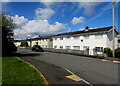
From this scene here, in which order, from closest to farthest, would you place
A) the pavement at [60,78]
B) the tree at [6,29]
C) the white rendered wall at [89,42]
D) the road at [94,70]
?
the pavement at [60,78], the road at [94,70], the tree at [6,29], the white rendered wall at [89,42]

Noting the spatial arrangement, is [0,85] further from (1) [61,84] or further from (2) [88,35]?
(2) [88,35]

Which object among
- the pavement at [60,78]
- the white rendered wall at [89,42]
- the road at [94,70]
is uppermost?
the white rendered wall at [89,42]

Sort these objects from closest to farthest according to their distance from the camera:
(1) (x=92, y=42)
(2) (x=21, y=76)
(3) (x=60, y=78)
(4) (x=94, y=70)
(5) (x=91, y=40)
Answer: (2) (x=21, y=76) → (3) (x=60, y=78) → (4) (x=94, y=70) → (1) (x=92, y=42) → (5) (x=91, y=40)

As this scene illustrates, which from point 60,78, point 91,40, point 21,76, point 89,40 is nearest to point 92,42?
point 91,40

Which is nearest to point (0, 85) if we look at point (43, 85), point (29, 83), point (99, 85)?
point (29, 83)

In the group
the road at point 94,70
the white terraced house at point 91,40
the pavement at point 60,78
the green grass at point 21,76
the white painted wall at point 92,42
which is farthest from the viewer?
the white terraced house at point 91,40

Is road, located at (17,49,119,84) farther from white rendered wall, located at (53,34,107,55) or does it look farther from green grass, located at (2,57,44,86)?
white rendered wall, located at (53,34,107,55)

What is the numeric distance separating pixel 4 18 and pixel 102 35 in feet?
63.2

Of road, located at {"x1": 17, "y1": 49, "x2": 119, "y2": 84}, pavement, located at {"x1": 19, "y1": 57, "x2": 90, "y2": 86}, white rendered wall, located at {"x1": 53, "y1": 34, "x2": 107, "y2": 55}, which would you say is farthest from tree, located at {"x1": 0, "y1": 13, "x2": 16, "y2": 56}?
white rendered wall, located at {"x1": 53, "y1": 34, "x2": 107, "y2": 55}

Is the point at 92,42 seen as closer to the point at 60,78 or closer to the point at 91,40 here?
the point at 91,40

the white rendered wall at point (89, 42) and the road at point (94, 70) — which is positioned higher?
the white rendered wall at point (89, 42)

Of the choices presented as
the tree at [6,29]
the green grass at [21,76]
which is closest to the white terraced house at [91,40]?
the green grass at [21,76]

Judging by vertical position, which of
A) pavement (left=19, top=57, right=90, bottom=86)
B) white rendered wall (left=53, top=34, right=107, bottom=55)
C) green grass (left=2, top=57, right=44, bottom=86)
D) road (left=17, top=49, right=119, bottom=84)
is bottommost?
road (left=17, top=49, right=119, bottom=84)

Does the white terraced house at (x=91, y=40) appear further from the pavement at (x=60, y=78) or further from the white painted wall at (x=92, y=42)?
the pavement at (x=60, y=78)
